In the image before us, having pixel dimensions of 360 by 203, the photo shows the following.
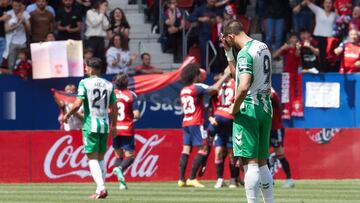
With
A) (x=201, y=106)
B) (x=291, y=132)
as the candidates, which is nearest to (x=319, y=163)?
(x=291, y=132)

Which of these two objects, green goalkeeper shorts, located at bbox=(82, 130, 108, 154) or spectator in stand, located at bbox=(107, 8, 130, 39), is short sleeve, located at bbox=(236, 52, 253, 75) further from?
spectator in stand, located at bbox=(107, 8, 130, 39)

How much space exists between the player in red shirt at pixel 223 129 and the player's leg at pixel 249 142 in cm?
713

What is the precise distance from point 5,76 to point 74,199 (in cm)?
921

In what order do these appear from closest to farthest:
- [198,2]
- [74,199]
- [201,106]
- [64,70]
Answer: [74,199] → [201,106] → [64,70] → [198,2]

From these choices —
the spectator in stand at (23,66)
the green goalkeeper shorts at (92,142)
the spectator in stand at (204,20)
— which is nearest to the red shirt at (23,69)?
the spectator in stand at (23,66)

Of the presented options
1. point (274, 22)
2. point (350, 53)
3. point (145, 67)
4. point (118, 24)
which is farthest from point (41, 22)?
point (350, 53)

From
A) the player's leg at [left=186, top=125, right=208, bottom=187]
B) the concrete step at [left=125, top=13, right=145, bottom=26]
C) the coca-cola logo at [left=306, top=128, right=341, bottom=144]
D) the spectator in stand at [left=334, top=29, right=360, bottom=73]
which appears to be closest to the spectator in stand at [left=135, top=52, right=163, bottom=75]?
the concrete step at [left=125, top=13, right=145, bottom=26]

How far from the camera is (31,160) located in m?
22.0

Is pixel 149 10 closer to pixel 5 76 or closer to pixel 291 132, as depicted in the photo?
pixel 5 76

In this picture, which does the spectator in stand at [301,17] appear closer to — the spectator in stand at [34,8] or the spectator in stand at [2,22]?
the spectator in stand at [34,8]

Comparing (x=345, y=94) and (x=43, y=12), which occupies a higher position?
(x=43, y=12)

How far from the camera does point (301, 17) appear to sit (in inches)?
1054

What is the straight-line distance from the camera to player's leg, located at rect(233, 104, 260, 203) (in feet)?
39.6

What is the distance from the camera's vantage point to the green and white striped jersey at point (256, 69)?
11.9 meters
